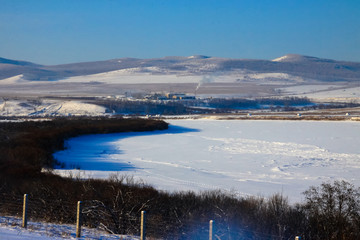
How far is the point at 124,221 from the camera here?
1048cm

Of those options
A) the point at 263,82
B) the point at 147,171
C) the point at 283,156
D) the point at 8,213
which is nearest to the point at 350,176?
the point at 283,156

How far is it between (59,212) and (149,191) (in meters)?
3.06

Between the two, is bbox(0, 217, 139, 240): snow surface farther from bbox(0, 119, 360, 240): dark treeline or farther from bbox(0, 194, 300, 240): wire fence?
bbox(0, 119, 360, 240): dark treeline

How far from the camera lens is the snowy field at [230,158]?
17.9m

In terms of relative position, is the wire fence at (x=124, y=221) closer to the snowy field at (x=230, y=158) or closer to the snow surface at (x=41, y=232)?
the snow surface at (x=41, y=232)

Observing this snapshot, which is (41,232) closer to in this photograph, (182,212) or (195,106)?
(182,212)

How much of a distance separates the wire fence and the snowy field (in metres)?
5.12

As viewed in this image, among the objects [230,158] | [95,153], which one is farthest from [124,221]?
[95,153]

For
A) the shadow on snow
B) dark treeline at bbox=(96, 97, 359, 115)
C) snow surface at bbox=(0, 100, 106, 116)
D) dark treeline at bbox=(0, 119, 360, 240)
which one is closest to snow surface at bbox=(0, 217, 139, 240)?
dark treeline at bbox=(0, 119, 360, 240)

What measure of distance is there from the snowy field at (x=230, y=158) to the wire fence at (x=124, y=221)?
201 inches

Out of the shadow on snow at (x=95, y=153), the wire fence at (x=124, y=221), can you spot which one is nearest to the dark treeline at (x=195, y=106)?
the shadow on snow at (x=95, y=153)

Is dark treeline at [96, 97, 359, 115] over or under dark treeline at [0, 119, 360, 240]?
over

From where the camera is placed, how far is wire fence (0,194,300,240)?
9.75m

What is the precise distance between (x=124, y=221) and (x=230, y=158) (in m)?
14.2
